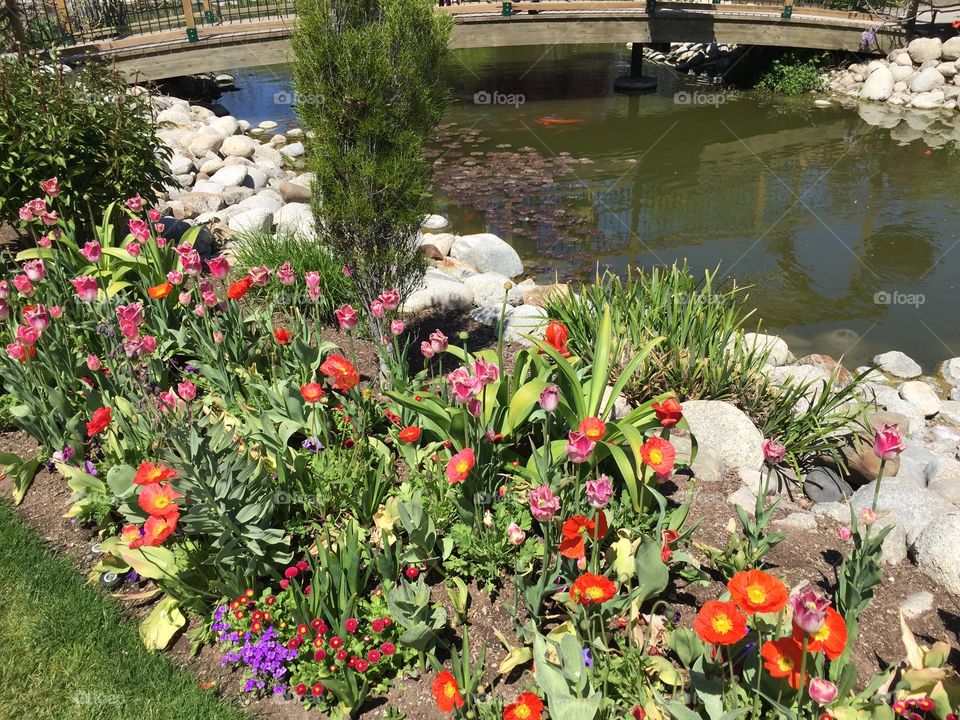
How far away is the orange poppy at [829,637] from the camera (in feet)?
6.32

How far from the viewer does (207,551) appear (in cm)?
289

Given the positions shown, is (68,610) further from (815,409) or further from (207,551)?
(815,409)

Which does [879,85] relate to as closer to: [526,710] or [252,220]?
[252,220]

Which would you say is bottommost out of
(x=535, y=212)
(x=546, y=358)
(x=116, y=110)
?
(x=535, y=212)

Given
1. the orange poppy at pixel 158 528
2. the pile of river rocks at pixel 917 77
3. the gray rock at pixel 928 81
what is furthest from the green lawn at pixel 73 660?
the gray rock at pixel 928 81

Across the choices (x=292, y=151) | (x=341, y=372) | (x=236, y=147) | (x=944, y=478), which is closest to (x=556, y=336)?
(x=341, y=372)

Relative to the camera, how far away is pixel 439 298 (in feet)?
17.9

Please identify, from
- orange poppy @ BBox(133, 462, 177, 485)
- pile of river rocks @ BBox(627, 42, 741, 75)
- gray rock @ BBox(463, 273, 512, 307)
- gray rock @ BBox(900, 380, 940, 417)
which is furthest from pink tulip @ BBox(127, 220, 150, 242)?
pile of river rocks @ BBox(627, 42, 741, 75)

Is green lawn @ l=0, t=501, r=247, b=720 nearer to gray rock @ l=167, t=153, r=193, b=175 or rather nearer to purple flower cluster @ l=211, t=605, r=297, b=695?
purple flower cluster @ l=211, t=605, r=297, b=695

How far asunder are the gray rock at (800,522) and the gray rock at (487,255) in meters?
4.57

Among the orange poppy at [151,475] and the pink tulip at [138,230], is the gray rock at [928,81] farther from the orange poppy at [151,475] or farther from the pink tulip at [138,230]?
the orange poppy at [151,475]

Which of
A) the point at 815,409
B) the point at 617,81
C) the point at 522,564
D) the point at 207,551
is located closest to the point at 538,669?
the point at 522,564

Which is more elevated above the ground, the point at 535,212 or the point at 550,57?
the point at 550,57

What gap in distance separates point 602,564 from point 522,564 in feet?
1.07
